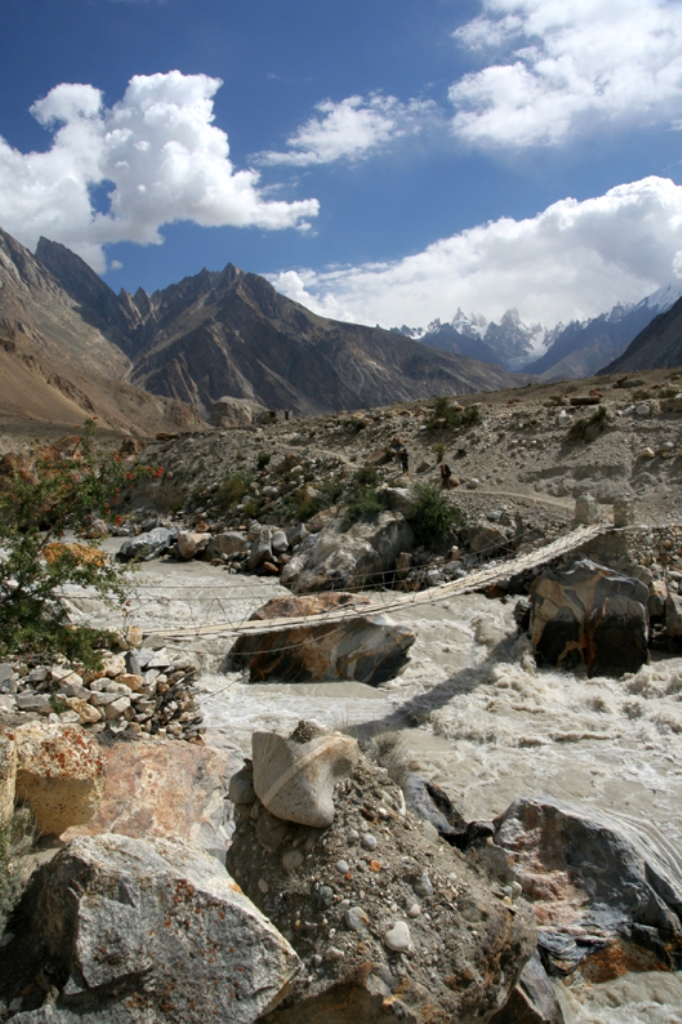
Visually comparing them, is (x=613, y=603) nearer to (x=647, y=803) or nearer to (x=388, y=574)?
(x=647, y=803)

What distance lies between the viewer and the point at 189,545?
18750mm

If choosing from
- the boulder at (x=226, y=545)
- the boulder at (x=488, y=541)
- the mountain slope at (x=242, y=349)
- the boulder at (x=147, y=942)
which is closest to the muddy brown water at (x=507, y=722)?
the boulder at (x=147, y=942)

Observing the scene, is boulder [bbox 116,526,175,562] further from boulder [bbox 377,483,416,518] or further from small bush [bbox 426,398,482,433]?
small bush [bbox 426,398,482,433]

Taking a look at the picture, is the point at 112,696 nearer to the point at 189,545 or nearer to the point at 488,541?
the point at 488,541

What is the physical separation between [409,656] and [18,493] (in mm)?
7249

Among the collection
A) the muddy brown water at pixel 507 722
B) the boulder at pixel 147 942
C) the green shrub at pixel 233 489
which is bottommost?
the muddy brown water at pixel 507 722

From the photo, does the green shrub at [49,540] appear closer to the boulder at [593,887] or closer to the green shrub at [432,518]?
the boulder at [593,887]

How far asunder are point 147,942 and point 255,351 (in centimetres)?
13652

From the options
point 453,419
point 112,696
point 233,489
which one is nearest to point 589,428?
point 453,419

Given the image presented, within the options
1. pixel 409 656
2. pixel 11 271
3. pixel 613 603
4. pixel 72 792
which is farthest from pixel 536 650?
pixel 11 271

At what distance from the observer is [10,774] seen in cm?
385

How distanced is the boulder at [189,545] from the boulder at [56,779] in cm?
1438

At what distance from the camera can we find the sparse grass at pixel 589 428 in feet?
62.2

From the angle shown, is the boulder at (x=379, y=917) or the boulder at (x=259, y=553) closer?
the boulder at (x=379, y=917)
